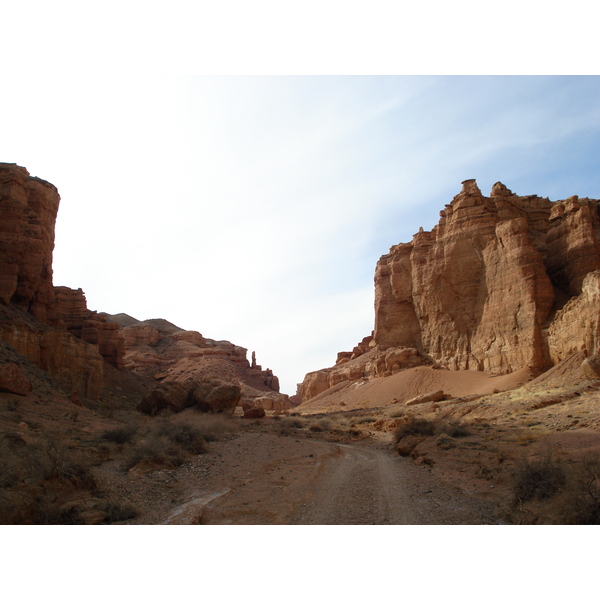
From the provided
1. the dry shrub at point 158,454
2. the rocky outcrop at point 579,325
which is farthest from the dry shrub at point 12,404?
the rocky outcrop at point 579,325

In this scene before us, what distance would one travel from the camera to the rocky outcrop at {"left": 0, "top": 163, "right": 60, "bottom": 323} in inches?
1310

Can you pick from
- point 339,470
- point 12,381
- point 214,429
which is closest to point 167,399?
point 214,429

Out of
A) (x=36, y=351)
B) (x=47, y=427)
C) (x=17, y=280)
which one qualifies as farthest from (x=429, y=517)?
(x=17, y=280)

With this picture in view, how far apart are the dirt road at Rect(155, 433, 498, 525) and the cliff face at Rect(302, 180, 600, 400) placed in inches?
1004

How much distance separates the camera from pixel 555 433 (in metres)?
16.5

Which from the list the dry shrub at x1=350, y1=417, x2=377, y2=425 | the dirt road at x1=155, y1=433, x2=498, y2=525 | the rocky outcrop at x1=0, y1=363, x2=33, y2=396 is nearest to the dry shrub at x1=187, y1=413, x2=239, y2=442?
the dirt road at x1=155, y1=433, x2=498, y2=525

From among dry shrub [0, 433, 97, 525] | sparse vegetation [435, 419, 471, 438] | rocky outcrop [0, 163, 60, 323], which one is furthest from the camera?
rocky outcrop [0, 163, 60, 323]

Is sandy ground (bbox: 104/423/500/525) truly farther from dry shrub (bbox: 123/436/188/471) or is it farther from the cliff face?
the cliff face

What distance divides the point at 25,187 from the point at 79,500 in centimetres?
3591

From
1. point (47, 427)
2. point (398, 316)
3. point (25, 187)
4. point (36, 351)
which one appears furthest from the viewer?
point (398, 316)

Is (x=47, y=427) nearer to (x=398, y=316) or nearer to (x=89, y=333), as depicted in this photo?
(x=89, y=333)

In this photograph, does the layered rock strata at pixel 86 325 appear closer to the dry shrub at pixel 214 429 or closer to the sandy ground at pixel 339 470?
the sandy ground at pixel 339 470

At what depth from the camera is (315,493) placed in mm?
10070

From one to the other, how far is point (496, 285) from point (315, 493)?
40003 mm
